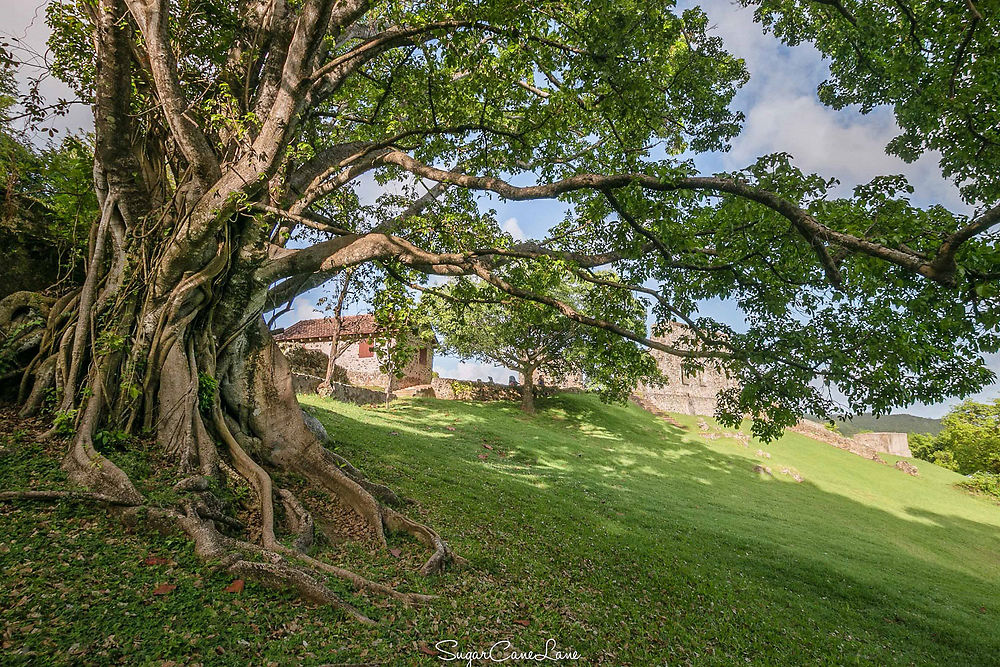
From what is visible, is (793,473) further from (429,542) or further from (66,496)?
(66,496)

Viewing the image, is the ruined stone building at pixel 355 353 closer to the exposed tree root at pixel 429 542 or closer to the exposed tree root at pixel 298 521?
the exposed tree root at pixel 429 542

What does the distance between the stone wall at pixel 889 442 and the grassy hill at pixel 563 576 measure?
17278 mm

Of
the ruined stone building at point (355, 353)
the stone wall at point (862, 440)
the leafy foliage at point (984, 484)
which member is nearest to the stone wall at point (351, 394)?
the ruined stone building at point (355, 353)

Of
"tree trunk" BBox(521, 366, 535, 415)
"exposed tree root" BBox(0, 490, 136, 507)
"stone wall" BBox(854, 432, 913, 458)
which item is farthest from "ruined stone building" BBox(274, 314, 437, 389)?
"stone wall" BBox(854, 432, 913, 458)

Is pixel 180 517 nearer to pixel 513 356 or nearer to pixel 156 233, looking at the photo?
pixel 156 233

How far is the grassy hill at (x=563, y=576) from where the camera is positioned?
351 centimetres

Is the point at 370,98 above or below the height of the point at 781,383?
above

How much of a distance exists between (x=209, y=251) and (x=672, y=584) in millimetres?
8928

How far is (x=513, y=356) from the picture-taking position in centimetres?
2950

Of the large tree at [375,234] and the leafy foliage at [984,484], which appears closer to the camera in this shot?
the large tree at [375,234]

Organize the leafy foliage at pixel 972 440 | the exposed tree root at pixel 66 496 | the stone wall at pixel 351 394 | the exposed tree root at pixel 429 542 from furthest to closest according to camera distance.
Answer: the leafy foliage at pixel 972 440 → the stone wall at pixel 351 394 → the exposed tree root at pixel 429 542 → the exposed tree root at pixel 66 496

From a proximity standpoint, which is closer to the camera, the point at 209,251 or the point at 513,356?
the point at 209,251

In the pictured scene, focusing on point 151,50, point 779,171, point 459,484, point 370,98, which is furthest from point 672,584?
point 370,98

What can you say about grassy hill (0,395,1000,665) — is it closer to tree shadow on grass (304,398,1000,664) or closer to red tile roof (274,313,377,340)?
tree shadow on grass (304,398,1000,664)
